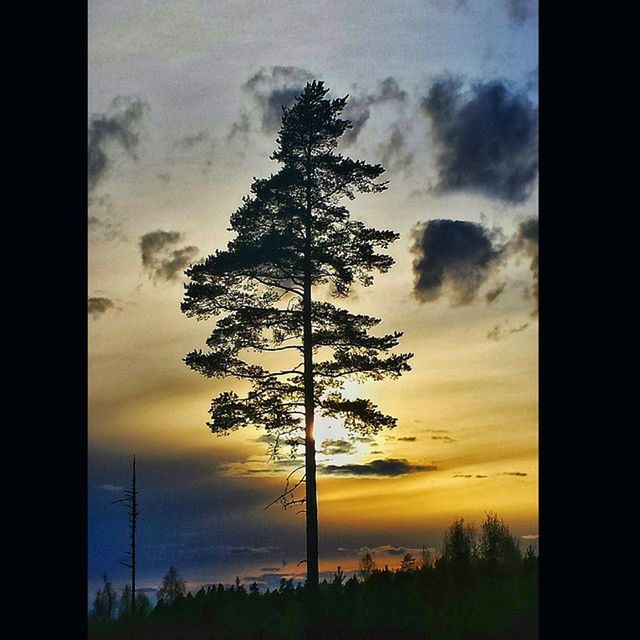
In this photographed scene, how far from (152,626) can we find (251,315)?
11.9ft

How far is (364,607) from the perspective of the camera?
800 centimetres

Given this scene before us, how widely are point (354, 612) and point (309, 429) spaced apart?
214 centimetres

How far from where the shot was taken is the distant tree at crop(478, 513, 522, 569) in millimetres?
8297

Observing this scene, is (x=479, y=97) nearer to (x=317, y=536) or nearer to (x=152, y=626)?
(x=317, y=536)

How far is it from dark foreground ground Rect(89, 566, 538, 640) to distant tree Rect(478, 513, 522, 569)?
16 cm

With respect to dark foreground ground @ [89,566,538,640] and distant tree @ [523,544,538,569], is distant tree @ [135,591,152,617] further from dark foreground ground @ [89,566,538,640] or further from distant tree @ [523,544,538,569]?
distant tree @ [523,544,538,569]

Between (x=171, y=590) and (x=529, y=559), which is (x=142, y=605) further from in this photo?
(x=529, y=559)

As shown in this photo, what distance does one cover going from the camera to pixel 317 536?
29.3 feet

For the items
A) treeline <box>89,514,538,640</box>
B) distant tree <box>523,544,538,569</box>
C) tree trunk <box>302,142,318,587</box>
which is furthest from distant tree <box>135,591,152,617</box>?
distant tree <box>523,544,538,569</box>

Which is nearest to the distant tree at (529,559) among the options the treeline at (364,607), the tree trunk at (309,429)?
the treeline at (364,607)

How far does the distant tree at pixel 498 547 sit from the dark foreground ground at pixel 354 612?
165 mm

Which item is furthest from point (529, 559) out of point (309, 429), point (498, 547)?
point (309, 429)
